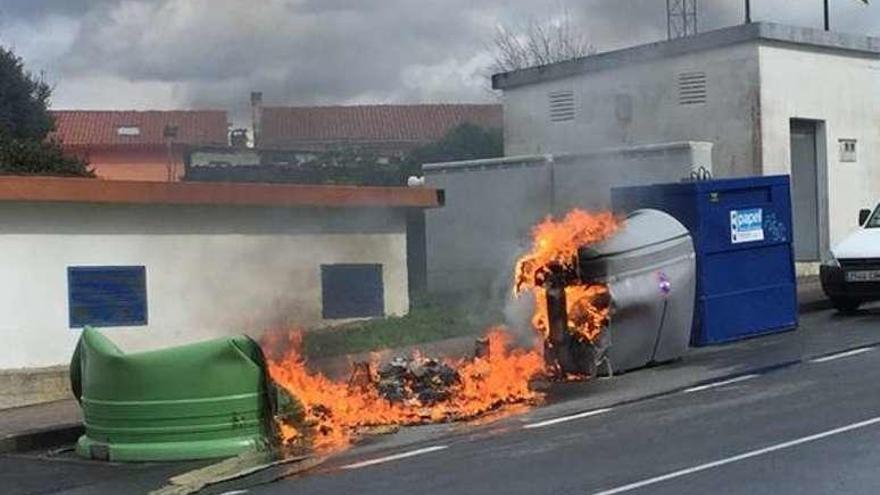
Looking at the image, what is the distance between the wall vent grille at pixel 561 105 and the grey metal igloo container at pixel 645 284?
4.14 metres

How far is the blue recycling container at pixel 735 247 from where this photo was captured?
1352 centimetres

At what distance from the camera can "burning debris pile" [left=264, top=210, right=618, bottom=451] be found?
995cm

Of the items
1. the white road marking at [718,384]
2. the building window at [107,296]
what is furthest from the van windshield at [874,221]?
the building window at [107,296]

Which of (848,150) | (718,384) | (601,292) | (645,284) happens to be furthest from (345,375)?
(848,150)

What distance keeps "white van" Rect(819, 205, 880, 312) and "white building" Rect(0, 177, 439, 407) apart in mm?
5264

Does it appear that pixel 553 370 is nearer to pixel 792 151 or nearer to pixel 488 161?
pixel 488 161

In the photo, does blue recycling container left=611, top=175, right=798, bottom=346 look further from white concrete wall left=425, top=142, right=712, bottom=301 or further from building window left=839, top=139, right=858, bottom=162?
building window left=839, top=139, right=858, bottom=162

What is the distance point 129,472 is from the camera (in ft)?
29.1

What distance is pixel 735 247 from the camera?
1381 centimetres

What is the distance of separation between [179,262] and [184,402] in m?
4.45

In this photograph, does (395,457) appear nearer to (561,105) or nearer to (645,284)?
(645,284)

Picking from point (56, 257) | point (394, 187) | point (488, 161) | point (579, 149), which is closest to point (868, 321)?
point (579, 149)

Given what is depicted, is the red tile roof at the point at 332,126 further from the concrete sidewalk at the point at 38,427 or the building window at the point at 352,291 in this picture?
the concrete sidewalk at the point at 38,427

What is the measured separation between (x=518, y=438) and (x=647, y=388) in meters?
2.49
